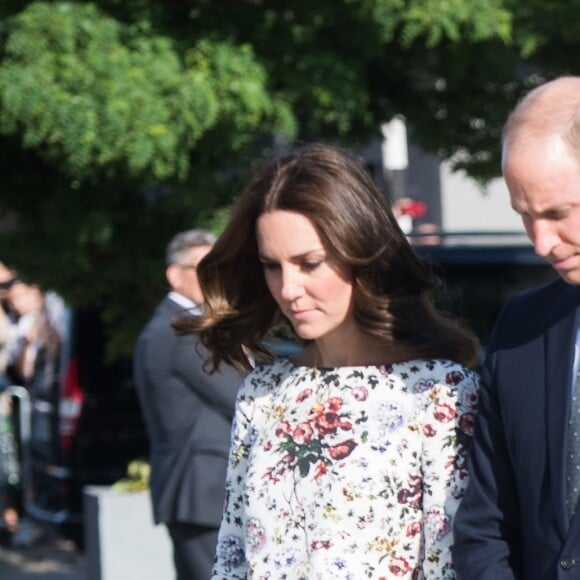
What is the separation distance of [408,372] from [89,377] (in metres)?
7.12

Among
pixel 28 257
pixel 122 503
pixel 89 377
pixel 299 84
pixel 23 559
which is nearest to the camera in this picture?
pixel 299 84

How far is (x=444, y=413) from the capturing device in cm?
288

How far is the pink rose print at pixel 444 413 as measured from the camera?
2867mm

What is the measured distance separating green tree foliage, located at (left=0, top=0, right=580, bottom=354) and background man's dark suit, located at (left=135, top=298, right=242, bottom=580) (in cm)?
38

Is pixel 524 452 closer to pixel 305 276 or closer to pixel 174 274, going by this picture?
pixel 305 276

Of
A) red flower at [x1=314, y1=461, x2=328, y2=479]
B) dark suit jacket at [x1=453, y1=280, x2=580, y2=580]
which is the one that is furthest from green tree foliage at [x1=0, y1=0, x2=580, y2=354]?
dark suit jacket at [x1=453, y1=280, x2=580, y2=580]

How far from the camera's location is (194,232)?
632 centimetres

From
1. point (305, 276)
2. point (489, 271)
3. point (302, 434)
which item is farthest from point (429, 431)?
point (489, 271)

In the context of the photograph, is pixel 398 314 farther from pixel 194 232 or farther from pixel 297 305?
pixel 194 232

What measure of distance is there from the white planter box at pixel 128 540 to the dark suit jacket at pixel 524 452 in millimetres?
5033

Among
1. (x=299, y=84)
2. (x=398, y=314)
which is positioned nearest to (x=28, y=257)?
(x=299, y=84)

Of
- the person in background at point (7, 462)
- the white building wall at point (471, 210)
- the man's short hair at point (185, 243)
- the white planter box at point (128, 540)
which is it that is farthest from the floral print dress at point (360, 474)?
the white building wall at point (471, 210)

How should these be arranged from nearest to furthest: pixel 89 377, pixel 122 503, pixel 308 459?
1. pixel 308 459
2. pixel 122 503
3. pixel 89 377

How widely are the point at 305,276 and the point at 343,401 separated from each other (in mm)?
258
